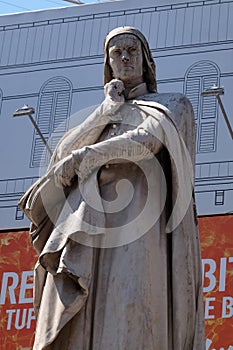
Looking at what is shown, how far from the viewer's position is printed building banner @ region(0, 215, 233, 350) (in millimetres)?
15734

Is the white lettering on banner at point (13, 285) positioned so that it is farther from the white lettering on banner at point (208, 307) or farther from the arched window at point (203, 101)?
the arched window at point (203, 101)

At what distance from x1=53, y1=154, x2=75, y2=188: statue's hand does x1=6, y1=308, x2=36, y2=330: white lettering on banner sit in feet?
27.9

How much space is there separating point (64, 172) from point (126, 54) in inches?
33.7

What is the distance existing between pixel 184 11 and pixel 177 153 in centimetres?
1065

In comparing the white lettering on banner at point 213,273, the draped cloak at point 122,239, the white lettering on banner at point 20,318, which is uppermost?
the white lettering on banner at point 213,273

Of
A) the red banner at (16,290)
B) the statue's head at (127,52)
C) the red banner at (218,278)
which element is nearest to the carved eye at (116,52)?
the statue's head at (127,52)

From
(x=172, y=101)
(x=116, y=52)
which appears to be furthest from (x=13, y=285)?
(x=172, y=101)

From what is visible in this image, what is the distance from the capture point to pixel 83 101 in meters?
18.3

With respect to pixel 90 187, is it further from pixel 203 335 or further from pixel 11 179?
pixel 11 179

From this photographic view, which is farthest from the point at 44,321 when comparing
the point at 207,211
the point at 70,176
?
the point at 207,211

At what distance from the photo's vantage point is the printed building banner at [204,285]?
1573 cm

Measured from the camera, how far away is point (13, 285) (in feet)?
55.9

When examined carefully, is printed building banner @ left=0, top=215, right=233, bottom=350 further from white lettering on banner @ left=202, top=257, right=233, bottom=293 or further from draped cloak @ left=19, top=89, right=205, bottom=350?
draped cloak @ left=19, top=89, right=205, bottom=350

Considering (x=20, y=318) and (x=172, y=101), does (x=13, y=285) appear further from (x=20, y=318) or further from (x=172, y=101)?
(x=172, y=101)
